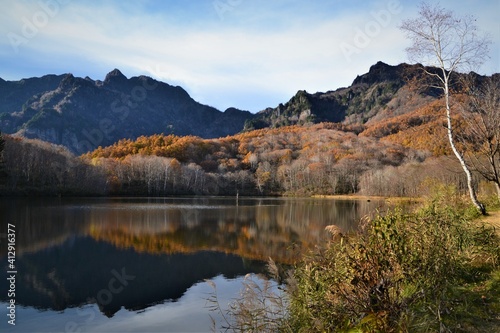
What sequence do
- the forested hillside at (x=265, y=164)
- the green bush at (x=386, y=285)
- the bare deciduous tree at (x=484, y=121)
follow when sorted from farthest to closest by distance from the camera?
the forested hillside at (x=265, y=164), the bare deciduous tree at (x=484, y=121), the green bush at (x=386, y=285)

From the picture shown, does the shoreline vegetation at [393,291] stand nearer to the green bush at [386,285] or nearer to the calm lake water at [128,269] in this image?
the green bush at [386,285]

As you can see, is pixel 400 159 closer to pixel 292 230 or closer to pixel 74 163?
pixel 74 163

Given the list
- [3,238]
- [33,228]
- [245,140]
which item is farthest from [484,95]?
[245,140]

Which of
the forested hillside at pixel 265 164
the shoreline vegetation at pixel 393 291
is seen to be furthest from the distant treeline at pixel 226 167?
the shoreline vegetation at pixel 393 291

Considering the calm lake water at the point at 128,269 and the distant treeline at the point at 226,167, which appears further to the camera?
the distant treeline at the point at 226,167

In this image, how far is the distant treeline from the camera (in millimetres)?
76375

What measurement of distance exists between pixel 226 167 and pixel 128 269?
128m
